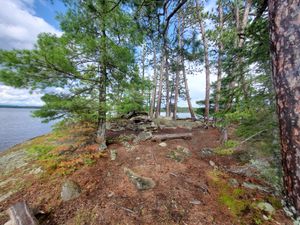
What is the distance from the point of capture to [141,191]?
3109 mm

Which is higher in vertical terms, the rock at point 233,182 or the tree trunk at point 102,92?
the tree trunk at point 102,92

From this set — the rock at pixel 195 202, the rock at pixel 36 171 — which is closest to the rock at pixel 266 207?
the rock at pixel 195 202

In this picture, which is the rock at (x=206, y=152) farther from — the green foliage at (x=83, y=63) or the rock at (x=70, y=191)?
the rock at (x=70, y=191)

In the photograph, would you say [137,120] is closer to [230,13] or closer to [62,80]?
[62,80]

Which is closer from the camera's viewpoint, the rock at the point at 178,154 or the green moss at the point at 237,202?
the green moss at the point at 237,202

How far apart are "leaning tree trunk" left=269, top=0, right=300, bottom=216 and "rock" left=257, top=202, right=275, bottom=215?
570 millimetres

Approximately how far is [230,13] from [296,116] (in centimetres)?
798

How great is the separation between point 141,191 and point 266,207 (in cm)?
218

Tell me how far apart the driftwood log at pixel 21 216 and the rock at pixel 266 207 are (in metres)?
3.61

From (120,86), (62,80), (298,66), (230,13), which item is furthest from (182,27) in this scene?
(298,66)

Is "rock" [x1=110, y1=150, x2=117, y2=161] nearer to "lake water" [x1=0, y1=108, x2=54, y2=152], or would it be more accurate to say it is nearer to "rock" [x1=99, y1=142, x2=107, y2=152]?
"rock" [x1=99, y1=142, x2=107, y2=152]

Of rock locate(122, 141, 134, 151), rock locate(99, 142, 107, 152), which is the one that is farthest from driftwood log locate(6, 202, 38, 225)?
rock locate(122, 141, 134, 151)

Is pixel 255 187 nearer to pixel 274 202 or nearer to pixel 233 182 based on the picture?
pixel 233 182

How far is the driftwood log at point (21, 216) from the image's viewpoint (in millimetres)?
→ 2311
